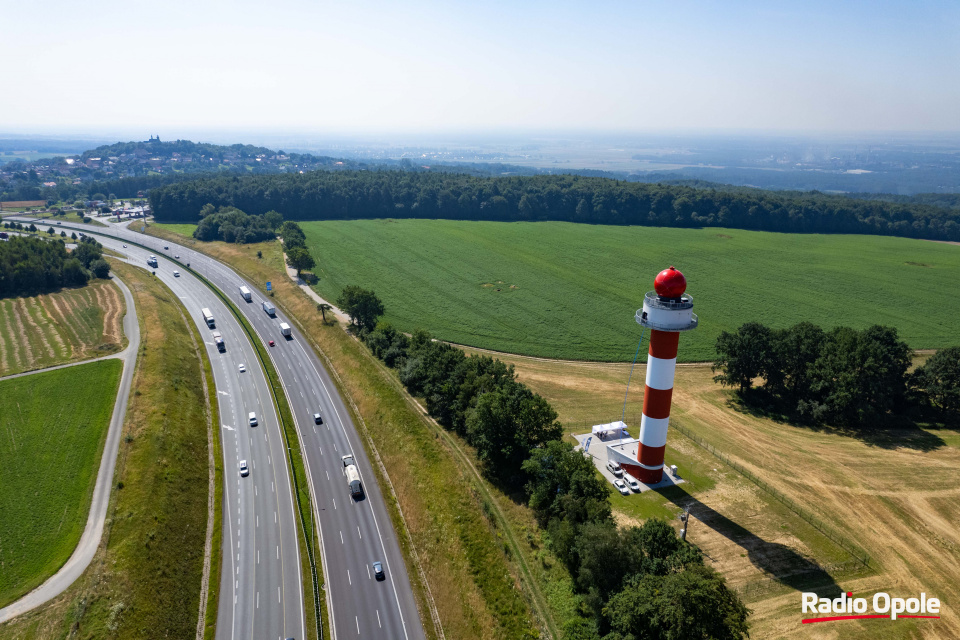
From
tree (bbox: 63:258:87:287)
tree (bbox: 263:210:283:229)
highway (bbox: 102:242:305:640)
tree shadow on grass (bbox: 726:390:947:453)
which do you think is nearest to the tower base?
tree shadow on grass (bbox: 726:390:947:453)

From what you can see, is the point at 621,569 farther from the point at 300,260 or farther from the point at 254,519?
the point at 300,260

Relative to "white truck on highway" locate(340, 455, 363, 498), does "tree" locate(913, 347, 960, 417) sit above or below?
above

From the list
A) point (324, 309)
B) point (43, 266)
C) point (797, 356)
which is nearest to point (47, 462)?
point (324, 309)

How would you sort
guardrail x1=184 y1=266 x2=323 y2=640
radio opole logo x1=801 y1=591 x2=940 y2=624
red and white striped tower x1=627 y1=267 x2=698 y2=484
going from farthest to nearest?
guardrail x1=184 y1=266 x2=323 y2=640
red and white striped tower x1=627 y1=267 x2=698 y2=484
radio opole logo x1=801 y1=591 x2=940 y2=624

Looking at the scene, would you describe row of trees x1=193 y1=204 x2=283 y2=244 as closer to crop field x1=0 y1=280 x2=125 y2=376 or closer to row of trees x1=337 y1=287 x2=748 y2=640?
crop field x1=0 y1=280 x2=125 y2=376

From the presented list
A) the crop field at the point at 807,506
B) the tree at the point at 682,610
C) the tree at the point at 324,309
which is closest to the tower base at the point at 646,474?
the crop field at the point at 807,506

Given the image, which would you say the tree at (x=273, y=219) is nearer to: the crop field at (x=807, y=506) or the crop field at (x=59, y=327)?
the crop field at (x=59, y=327)

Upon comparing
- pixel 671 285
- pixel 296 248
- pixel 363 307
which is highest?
pixel 671 285

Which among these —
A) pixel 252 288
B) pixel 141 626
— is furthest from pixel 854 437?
pixel 252 288
